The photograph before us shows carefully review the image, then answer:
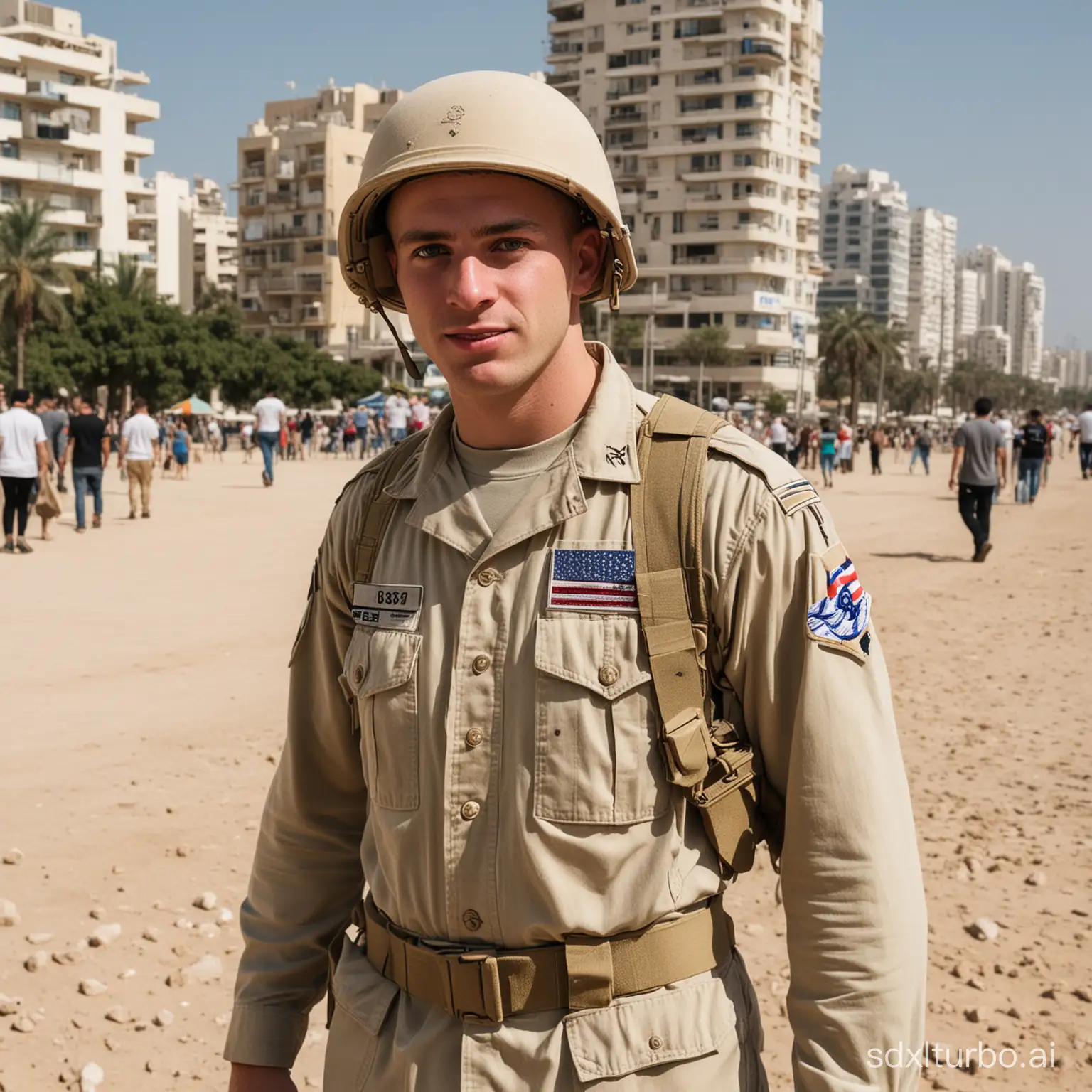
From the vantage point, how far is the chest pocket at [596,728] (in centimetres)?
177

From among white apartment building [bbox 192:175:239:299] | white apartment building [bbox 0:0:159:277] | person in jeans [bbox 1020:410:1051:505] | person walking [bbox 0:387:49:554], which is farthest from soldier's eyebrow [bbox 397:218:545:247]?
white apartment building [bbox 192:175:239:299]

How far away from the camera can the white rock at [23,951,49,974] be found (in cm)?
443

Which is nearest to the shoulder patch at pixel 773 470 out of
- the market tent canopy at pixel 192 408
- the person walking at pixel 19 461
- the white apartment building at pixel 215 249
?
the person walking at pixel 19 461

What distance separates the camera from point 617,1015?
5.70 ft

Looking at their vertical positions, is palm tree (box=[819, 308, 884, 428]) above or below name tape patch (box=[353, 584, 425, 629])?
above

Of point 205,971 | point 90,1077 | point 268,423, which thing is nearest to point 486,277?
point 90,1077

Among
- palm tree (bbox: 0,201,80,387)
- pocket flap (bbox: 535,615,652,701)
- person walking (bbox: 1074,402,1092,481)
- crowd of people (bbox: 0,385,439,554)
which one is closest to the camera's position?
pocket flap (bbox: 535,615,652,701)

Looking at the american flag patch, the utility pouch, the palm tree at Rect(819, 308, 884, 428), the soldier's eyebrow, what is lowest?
the utility pouch

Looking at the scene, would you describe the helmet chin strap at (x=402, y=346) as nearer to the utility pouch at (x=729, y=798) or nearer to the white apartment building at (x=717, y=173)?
the utility pouch at (x=729, y=798)

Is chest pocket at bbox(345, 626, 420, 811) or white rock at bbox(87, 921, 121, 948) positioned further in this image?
white rock at bbox(87, 921, 121, 948)

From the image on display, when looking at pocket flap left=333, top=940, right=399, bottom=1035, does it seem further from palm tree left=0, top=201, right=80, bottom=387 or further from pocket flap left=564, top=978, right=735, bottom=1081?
palm tree left=0, top=201, right=80, bottom=387

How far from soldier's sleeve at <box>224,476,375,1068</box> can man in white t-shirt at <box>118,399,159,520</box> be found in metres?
16.0

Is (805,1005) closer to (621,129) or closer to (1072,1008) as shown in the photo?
(1072,1008)

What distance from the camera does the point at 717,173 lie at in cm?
9912
